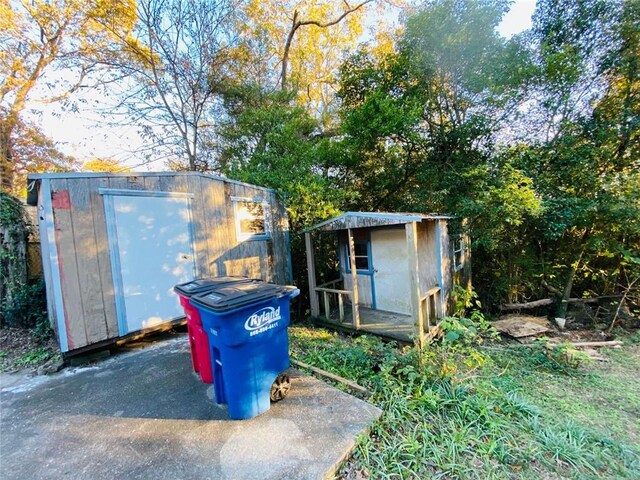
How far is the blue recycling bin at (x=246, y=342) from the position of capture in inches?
81.1

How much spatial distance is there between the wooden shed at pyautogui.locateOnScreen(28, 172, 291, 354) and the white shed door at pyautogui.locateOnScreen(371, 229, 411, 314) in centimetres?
279

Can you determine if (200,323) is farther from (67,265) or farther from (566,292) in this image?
(566,292)

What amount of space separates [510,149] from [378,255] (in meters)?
4.36

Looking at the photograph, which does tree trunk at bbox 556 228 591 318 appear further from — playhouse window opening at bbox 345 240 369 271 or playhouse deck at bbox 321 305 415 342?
playhouse window opening at bbox 345 240 369 271

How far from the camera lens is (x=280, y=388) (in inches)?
96.0

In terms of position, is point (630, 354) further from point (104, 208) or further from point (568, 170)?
point (104, 208)

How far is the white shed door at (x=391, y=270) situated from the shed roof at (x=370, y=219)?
69 centimetres

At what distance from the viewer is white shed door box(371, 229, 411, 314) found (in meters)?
5.27

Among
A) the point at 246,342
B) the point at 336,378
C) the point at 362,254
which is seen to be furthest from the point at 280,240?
the point at 246,342

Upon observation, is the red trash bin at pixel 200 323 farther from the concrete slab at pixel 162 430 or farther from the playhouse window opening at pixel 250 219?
the playhouse window opening at pixel 250 219

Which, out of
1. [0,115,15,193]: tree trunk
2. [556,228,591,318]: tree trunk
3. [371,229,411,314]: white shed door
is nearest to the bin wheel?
[371,229,411,314]: white shed door

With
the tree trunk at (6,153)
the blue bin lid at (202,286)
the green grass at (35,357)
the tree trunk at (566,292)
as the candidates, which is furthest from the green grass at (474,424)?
the tree trunk at (6,153)

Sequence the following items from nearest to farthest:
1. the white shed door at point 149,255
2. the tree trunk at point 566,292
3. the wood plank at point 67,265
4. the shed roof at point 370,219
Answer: the wood plank at point 67,265 < the white shed door at point 149,255 < the shed roof at point 370,219 < the tree trunk at point 566,292

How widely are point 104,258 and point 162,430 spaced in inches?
95.2
